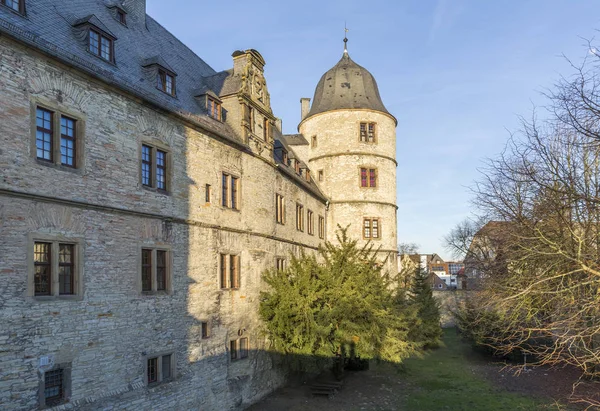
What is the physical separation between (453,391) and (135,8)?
65.2 feet

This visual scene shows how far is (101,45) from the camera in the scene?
1307 centimetres

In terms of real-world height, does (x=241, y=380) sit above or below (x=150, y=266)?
below

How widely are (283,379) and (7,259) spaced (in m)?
13.5

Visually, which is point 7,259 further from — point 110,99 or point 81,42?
point 81,42

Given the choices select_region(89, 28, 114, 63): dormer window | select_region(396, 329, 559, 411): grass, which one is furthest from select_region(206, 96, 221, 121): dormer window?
select_region(396, 329, 559, 411): grass

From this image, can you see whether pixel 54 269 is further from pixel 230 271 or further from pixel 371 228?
pixel 371 228

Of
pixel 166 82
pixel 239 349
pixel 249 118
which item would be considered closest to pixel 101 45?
pixel 166 82

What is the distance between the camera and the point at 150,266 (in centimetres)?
1338

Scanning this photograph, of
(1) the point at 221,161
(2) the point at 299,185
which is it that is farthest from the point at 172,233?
(2) the point at 299,185

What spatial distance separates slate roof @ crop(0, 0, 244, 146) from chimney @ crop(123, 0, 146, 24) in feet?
0.61

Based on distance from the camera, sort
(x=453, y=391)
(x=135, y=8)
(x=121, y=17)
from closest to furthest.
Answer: (x=121, y=17) → (x=135, y=8) → (x=453, y=391)

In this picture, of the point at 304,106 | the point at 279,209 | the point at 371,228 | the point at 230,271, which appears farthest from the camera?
the point at 304,106

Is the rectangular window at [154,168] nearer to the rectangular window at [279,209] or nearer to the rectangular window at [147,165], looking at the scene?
the rectangular window at [147,165]

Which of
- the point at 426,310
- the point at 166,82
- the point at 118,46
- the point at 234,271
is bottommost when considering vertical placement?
the point at 426,310
